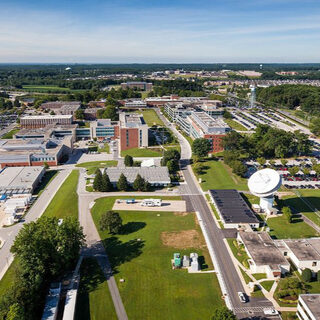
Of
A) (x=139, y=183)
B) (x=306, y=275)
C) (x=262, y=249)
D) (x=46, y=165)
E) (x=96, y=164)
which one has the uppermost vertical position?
(x=139, y=183)

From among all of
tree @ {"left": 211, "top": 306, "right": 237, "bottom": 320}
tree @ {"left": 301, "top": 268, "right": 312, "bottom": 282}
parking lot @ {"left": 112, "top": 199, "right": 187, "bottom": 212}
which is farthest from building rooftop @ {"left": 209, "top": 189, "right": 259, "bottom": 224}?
tree @ {"left": 211, "top": 306, "right": 237, "bottom": 320}

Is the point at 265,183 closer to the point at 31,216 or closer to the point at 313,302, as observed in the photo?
the point at 313,302

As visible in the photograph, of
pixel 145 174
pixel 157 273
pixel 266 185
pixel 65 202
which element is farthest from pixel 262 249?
pixel 65 202

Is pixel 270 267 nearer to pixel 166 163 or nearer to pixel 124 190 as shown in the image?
pixel 124 190

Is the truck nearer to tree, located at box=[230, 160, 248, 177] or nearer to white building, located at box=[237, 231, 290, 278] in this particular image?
white building, located at box=[237, 231, 290, 278]

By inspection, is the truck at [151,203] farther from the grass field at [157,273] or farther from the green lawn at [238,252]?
the green lawn at [238,252]

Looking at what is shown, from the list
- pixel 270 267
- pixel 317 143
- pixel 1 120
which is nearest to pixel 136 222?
pixel 270 267
